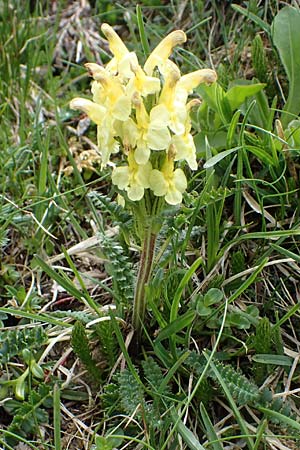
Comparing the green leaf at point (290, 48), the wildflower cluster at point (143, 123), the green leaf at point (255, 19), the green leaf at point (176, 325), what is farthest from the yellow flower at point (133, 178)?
the green leaf at point (255, 19)

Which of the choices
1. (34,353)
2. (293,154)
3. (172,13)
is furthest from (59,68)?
(34,353)

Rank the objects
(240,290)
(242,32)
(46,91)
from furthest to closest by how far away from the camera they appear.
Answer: (46,91), (242,32), (240,290)

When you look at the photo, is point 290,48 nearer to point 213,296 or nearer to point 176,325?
point 213,296

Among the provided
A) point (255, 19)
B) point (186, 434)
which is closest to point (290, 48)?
point (255, 19)

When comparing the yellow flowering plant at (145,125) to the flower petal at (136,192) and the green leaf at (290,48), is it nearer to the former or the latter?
the flower petal at (136,192)

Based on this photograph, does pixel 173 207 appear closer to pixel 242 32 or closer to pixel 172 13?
pixel 242 32

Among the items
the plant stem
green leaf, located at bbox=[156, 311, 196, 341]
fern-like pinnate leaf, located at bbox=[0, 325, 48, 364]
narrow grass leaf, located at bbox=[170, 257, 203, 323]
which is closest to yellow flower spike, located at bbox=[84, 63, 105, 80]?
the plant stem
